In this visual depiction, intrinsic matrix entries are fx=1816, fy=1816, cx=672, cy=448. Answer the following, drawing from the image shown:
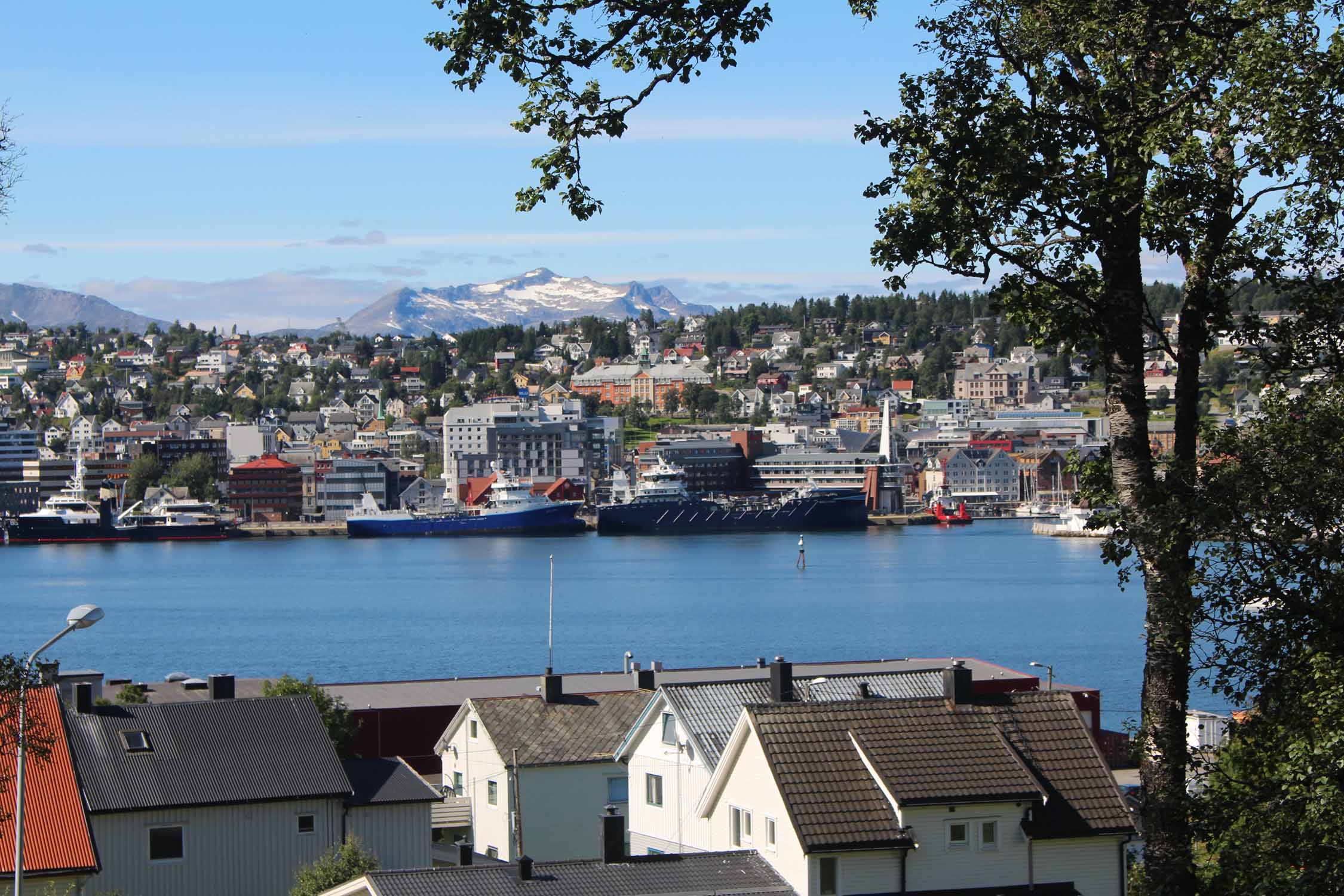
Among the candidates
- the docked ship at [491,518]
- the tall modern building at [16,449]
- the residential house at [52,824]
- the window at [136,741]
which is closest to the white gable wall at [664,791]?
the window at [136,741]

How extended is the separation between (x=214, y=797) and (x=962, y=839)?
4.01m

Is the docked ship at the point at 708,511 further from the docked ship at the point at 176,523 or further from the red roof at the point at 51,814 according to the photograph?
the red roof at the point at 51,814

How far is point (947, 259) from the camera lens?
3.88m

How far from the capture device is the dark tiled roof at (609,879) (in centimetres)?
729

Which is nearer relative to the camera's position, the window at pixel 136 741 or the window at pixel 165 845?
the window at pixel 165 845

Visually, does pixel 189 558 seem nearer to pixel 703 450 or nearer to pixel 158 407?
pixel 703 450

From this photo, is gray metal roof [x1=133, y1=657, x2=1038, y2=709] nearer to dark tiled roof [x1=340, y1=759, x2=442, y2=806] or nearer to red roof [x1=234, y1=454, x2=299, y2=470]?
dark tiled roof [x1=340, y1=759, x2=442, y2=806]

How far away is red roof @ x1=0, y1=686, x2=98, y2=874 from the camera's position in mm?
8297

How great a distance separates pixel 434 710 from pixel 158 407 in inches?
4781

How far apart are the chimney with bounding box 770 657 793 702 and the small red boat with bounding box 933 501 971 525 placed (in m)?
82.1

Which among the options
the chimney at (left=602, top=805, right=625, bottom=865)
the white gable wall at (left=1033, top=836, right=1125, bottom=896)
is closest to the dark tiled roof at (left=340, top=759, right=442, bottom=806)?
the chimney at (left=602, top=805, right=625, bottom=865)

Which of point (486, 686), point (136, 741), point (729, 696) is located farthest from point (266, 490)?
point (136, 741)

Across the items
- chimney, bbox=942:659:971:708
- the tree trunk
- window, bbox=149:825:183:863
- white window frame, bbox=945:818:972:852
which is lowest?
window, bbox=149:825:183:863

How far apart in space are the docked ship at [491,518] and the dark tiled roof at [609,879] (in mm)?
73360
